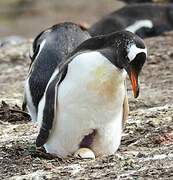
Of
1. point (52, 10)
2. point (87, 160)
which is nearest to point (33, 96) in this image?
point (87, 160)

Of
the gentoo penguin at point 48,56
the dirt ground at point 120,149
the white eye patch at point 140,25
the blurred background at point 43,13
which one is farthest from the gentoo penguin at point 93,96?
the blurred background at point 43,13

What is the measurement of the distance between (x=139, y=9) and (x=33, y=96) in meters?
6.71

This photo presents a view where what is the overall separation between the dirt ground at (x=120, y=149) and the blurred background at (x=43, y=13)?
13121 mm

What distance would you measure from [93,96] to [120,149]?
732mm

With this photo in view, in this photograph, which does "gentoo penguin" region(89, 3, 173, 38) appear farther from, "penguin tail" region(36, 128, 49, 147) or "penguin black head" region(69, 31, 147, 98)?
"penguin black head" region(69, 31, 147, 98)

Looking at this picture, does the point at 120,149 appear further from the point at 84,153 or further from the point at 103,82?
the point at 103,82

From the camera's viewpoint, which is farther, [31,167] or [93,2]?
[93,2]

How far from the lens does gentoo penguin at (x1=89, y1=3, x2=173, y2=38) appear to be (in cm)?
1330

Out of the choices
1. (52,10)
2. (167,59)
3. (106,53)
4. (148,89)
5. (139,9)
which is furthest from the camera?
(52,10)

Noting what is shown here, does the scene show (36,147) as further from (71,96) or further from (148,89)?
(148,89)

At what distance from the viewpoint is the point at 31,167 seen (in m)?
5.23

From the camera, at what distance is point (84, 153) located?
5461 mm

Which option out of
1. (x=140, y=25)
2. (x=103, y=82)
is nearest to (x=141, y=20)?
(x=140, y=25)

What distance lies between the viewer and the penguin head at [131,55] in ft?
16.5
